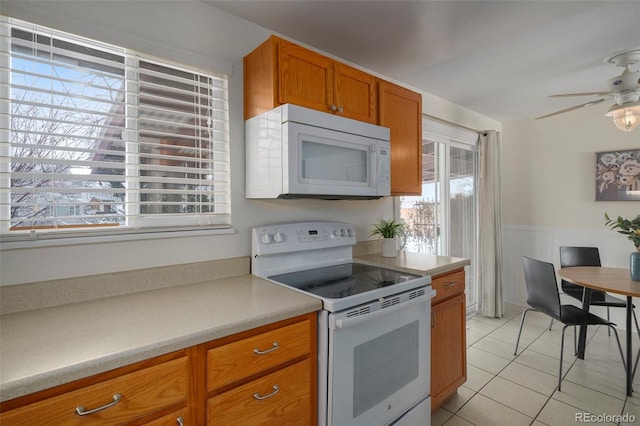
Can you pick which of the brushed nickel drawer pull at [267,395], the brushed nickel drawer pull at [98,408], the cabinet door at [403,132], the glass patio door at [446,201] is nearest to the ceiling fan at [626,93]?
the cabinet door at [403,132]

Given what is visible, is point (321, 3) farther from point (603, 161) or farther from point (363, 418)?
point (603, 161)

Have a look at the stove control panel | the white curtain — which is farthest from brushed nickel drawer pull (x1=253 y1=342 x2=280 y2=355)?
the white curtain

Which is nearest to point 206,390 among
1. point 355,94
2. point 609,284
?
point 355,94

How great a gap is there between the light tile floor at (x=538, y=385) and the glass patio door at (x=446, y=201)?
916 millimetres

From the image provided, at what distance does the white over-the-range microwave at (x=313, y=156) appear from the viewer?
153 centimetres

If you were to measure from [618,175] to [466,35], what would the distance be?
8.75 ft

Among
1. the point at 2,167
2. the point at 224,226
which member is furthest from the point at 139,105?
the point at 224,226

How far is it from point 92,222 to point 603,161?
4.48m

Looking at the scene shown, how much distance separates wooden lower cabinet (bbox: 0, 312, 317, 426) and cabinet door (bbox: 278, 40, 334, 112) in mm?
1052

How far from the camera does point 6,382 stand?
0.72 m

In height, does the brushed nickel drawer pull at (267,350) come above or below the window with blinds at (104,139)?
below

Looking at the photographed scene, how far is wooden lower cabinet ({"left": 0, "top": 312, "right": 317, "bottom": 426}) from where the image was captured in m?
0.81

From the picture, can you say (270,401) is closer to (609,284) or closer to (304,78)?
(304,78)

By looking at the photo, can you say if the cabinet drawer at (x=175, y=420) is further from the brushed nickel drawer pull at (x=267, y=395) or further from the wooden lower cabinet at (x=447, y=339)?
the wooden lower cabinet at (x=447, y=339)
